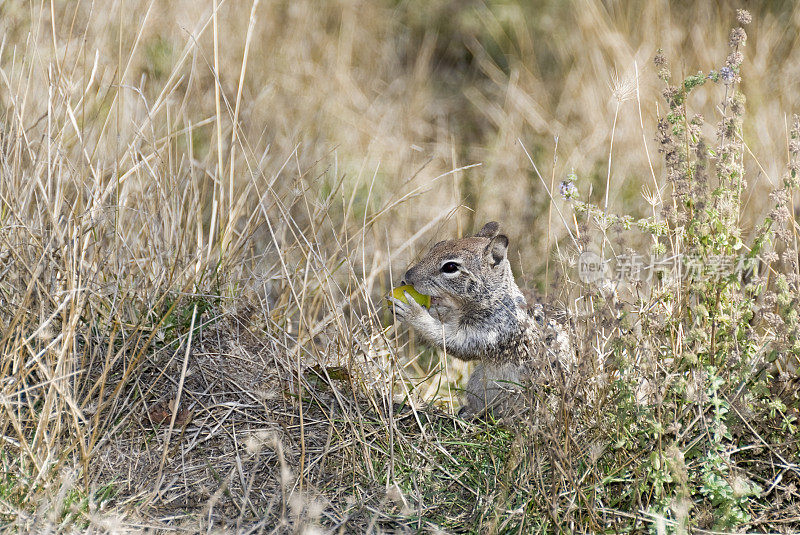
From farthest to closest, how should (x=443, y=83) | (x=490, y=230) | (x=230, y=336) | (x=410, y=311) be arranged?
(x=443, y=83) → (x=490, y=230) → (x=410, y=311) → (x=230, y=336)

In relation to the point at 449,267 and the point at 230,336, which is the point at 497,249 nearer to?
the point at 449,267

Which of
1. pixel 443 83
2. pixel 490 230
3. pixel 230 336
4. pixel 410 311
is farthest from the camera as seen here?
pixel 443 83

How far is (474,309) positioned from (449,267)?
0.21 metres

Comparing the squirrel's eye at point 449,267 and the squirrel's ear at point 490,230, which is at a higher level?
the squirrel's ear at point 490,230

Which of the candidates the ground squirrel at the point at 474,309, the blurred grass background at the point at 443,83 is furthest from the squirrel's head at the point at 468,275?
the blurred grass background at the point at 443,83

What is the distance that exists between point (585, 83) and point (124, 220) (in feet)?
12.6

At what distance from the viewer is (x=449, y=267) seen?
12.4 ft

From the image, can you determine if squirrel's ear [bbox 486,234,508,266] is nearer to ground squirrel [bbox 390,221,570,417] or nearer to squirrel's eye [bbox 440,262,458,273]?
ground squirrel [bbox 390,221,570,417]

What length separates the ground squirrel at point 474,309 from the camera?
3.68 m

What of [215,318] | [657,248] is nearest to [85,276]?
[215,318]

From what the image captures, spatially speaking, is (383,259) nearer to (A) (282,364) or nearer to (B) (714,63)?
(A) (282,364)

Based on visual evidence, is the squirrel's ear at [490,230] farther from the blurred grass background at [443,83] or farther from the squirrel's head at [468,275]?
the blurred grass background at [443,83]

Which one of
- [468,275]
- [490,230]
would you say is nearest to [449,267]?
[468,275]

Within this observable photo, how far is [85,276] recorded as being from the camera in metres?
Result: 3.27
